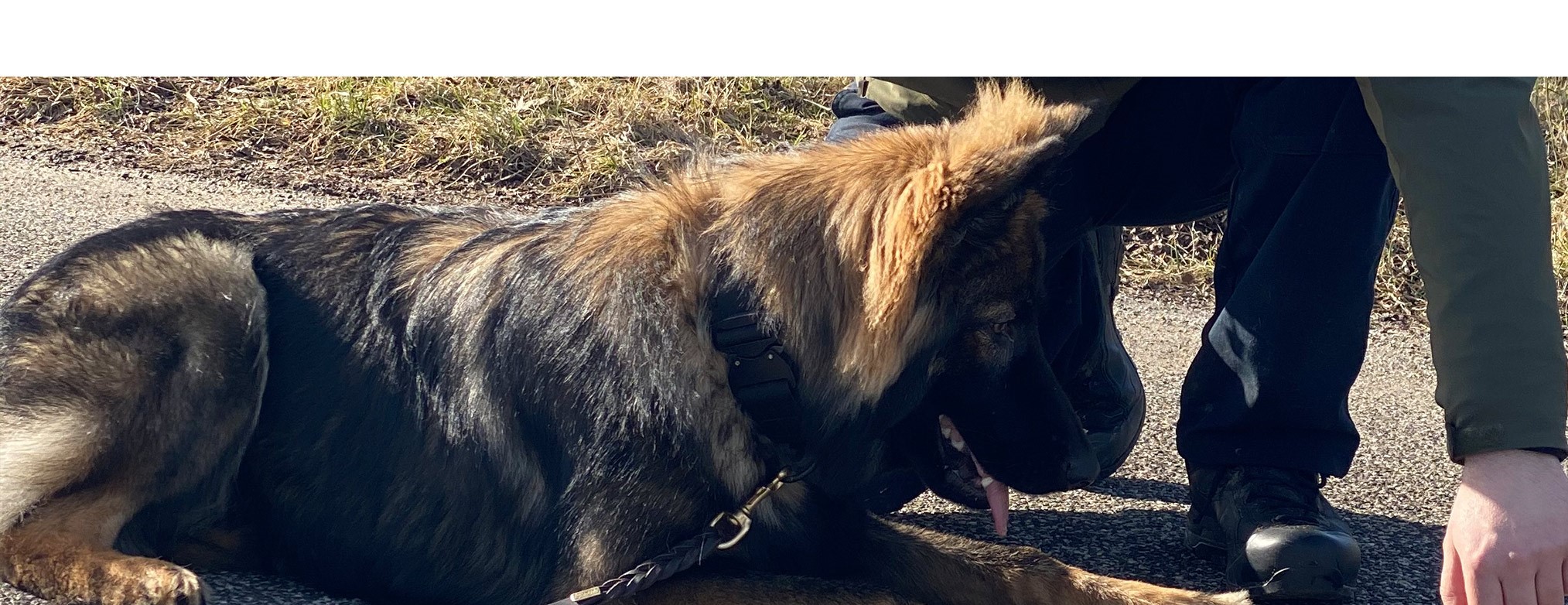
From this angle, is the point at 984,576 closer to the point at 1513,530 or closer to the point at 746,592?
the point at 746,592

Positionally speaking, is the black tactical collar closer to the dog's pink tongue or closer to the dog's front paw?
the dog's pink tongue

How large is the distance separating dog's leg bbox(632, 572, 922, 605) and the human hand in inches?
45.0

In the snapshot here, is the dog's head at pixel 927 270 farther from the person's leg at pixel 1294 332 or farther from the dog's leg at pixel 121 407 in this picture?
the dog's leg at pixel 121 407

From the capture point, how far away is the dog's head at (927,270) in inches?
97.7

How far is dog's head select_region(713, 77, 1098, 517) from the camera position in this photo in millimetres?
2480

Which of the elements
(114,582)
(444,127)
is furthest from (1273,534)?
(444,127)

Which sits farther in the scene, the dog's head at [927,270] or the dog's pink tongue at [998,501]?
the dog's pink tongue at [998,501]

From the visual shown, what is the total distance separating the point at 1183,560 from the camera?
3314mm

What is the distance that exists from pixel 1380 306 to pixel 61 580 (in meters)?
4.78

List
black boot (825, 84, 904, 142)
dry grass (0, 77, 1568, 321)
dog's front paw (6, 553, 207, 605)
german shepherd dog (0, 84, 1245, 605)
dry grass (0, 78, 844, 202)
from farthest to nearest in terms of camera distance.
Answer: dry grass (0, 78, 844, 202) → dry grass (0, 77, 1568, 321) → black boot (825, 84, 904, 142) → dog's front paw (6, 553, 207, 605) → german shepherd dog (0, 84, 1245, 605)

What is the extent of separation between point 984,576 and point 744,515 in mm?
604

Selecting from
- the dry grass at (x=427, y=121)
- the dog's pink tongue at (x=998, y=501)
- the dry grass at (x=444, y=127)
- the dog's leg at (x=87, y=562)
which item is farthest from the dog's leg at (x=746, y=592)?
the dry grass at (x=427, y=121)

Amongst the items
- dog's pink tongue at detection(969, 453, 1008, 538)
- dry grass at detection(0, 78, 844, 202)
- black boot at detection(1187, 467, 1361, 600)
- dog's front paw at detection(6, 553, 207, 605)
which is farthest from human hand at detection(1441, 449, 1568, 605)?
dry grass at detection(0, 78, 844, 202)

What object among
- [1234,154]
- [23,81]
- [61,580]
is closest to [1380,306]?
[1234,154]
